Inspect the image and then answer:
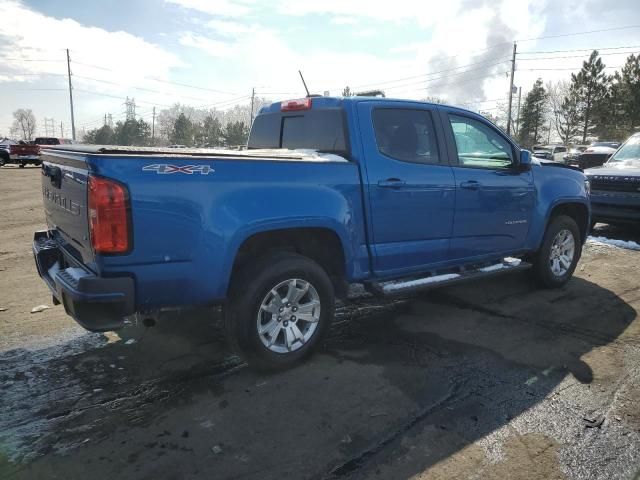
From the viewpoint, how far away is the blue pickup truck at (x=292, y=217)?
296cm

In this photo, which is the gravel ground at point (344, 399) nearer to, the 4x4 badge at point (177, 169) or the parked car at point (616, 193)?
the 4x4 badge at point (177, 169)

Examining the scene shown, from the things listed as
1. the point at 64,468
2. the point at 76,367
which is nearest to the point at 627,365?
the point at 64,468

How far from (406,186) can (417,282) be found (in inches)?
34.3

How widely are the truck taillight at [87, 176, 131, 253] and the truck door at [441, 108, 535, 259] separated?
2.99 m

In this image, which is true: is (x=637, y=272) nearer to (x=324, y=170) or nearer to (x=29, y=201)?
(x=324, y=170)

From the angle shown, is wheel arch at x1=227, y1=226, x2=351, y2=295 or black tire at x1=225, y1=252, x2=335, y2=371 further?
wheel arch at x1=227, y1=226, x2=351, y2=295

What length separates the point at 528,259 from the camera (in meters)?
6.07

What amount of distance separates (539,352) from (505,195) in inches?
66.9

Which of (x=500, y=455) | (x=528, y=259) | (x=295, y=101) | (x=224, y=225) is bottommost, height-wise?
(x=500, y=455)

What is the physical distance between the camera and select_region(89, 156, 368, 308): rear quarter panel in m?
2.93

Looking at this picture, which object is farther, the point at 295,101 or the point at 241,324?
the point at 295,101

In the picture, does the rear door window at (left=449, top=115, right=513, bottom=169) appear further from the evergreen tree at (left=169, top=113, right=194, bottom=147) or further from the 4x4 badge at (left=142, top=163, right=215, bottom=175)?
the evergreen tree at (left=169, top=113, right=194, bottom=147)

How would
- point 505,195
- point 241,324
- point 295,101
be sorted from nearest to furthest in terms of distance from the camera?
point 241,324, point 295,101, point 505,195

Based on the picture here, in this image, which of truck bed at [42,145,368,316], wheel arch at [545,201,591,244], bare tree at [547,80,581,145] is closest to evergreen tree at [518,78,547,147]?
bare tree at [547,80,581,145]
